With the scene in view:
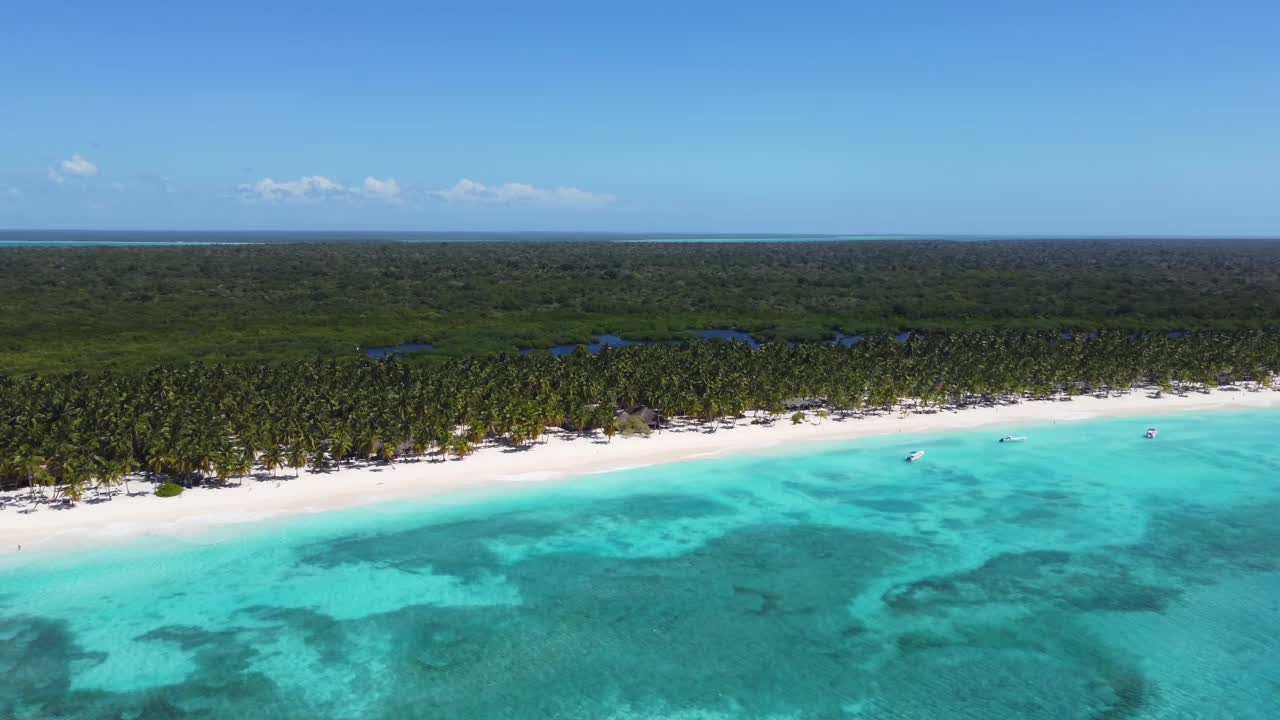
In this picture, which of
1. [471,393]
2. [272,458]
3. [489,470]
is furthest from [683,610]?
[471,393]

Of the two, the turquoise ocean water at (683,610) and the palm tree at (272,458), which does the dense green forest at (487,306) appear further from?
the turquoise ocean water at (683,610)

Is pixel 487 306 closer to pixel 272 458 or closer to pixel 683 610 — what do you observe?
pixel 272 458

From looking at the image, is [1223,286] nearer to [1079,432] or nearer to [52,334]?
[1079,432]

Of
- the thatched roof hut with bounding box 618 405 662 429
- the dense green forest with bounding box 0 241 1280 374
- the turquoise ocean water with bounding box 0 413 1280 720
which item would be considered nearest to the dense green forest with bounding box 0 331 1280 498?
the thatched roof hut with bounding box 618 405 662 429

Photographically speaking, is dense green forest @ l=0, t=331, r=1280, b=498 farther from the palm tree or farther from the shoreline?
the shoreline

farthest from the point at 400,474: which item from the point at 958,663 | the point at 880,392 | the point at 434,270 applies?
the point at 434,270

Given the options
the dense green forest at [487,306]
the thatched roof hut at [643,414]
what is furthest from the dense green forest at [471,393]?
the dense green forest at [487,306]
